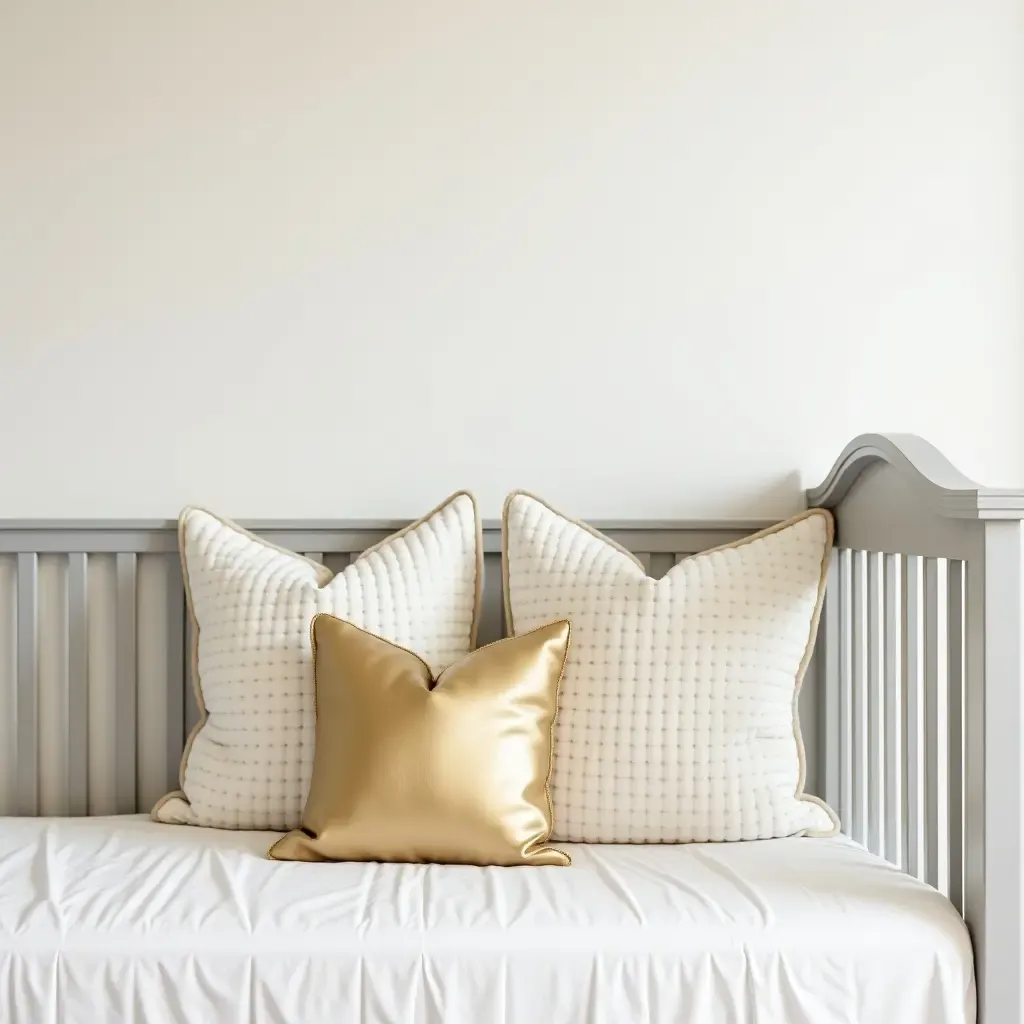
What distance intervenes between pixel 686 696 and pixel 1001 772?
1.28ft

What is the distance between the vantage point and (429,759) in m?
1.20

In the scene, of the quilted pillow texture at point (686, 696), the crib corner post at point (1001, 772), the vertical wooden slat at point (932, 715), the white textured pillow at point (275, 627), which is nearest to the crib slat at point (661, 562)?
the quilted pillow texture at point (686, 696)

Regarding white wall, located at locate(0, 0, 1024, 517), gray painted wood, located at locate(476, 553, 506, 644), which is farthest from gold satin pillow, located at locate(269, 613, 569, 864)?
white wall, located at locate(0, 0, 1024, 517)

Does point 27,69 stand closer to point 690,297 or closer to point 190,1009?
point 690,297

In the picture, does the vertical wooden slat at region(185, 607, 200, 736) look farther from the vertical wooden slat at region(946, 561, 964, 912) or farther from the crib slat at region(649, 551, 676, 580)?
the vertical wooden slat at region(946, 561, 964, 912)

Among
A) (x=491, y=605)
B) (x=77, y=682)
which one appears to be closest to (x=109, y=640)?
(x=77, y=682)

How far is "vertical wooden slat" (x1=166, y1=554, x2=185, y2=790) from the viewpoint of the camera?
1.54 meters

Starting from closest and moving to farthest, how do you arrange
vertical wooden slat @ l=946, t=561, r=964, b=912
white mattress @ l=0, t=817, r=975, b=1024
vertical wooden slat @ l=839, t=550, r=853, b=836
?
white mattress @ l=0, t=817, r=975, b=1024
vertical wooden slat @ l=946, t=561, r=964, b=912
vertical wooden slat @ l=839, t=550, r=853, b=836

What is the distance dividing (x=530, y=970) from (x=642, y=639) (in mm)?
456

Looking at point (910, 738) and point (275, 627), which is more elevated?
point (275, 627)

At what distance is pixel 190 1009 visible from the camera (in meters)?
1.02

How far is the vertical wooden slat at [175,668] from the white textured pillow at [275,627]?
85 millimetres

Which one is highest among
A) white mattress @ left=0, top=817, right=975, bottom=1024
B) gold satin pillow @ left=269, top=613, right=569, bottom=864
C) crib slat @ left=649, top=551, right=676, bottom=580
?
crib slat @ left=649, top=551, right=676, bottom=580

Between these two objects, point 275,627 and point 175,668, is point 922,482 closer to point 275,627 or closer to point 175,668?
point 275,627
